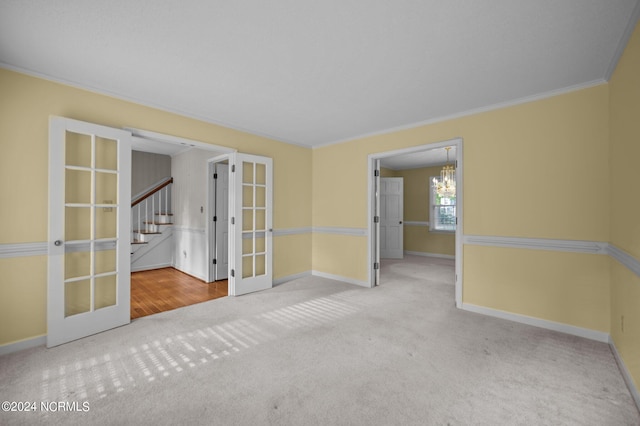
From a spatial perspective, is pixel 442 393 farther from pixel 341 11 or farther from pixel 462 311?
pixel 341 11

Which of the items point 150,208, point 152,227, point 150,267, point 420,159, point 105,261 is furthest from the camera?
point 420,159

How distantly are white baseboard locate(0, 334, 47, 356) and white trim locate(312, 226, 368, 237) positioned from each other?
3.86 meters

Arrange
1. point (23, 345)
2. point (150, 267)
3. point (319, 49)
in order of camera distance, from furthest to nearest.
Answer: point (150, 267) → point (23, 345) → point (319, 49)

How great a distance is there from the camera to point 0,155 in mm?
2354

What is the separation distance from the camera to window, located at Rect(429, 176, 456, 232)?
25.0 feet

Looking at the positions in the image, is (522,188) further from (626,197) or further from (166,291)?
(166,291)

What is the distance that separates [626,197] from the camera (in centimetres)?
208

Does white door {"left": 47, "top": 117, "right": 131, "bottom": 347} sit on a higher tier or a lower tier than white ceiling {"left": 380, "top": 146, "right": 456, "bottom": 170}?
lower

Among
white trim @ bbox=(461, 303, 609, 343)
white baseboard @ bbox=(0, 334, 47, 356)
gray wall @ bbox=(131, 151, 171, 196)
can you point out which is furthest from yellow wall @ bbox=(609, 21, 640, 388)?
gray wall @ bbox=(131, 151, 171, 196)

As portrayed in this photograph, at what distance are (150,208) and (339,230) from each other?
4.61m

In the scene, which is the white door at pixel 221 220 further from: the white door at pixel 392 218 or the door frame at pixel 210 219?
the white door at pixel 392 218

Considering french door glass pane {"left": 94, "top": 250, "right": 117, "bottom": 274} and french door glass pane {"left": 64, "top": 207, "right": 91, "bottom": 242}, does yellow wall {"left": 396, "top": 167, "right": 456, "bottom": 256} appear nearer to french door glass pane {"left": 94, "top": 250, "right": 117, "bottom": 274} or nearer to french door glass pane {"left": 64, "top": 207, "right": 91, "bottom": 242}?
french door glass pane {"left": 94, "top": 250, "right": 117, "bottom": 274}

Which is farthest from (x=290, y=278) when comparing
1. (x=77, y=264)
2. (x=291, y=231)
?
(x=77, y=264)

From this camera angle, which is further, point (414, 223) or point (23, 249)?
point (414, 223)
